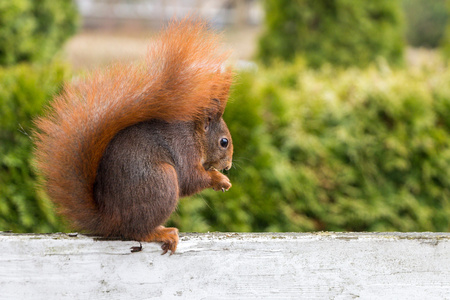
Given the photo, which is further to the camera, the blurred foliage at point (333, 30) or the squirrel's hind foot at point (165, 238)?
the blurred foliage at point (333, 30)

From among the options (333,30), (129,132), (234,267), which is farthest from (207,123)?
(333,30)

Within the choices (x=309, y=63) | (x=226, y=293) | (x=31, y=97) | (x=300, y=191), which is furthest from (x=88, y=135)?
(x=309, y=63)

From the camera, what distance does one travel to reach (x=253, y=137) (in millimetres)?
2326

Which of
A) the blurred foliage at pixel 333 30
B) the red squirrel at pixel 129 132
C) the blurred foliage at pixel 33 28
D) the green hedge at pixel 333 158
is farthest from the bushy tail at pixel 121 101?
the blurred foliage at pixel 333 30

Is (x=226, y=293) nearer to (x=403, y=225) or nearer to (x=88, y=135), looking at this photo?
(x=88, y=135)

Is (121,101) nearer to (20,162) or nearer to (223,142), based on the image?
(223,142)

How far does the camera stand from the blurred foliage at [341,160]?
237cm

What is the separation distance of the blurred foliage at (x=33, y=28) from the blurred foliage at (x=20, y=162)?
1.59 metres

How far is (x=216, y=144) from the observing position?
3.51ft

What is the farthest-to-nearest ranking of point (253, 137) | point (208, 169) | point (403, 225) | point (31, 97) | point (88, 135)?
point (403, 225), point (253, 137), point (31, 97), point (208, 169), point (88, 135)

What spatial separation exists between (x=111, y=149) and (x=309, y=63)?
4.32 metres

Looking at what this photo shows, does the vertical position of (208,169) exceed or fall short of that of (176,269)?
it exceeds it

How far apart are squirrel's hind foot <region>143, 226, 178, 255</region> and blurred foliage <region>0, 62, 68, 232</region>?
117cm

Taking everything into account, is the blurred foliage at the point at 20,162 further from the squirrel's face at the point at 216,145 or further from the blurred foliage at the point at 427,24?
the blurred foliage at the point at 427,24
